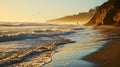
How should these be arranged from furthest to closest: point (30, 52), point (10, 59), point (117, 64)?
point (30, 52)
point (10, 59)
point (117, 64)

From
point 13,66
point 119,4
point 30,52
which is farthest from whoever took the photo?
point 119,4

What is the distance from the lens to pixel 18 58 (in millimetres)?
12602

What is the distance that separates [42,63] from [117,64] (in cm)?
325

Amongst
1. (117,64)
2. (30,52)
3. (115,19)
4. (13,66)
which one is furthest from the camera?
(115,19)

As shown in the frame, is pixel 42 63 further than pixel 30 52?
No

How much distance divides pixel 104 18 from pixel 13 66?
59831mm

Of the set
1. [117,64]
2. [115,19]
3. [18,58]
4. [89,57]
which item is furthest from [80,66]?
[115,19]

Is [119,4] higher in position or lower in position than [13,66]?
higher

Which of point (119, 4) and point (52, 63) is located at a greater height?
point (119, 4)

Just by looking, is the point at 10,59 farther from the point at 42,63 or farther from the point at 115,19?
the point at 115,19

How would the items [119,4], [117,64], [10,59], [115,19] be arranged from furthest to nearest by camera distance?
[119,4] < [115,19] < [10,59] < [117,64]

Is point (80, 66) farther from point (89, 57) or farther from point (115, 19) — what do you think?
point (115, 19)

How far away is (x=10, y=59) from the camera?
480 inches

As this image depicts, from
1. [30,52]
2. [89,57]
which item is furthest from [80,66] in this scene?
[30,52]
